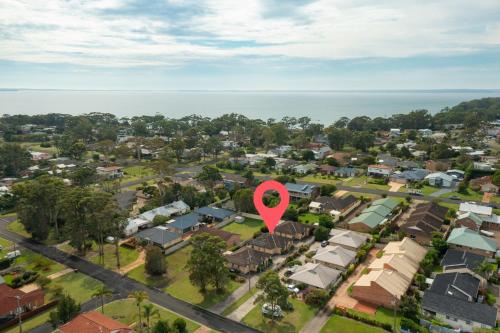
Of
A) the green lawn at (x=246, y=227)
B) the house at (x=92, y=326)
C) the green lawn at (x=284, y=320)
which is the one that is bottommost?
the green lawn at (x=284, y=320)

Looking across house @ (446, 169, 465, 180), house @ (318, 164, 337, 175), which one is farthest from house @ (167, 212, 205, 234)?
house @ (446, 169, 465, 180)

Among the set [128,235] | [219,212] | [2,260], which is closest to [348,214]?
[219,212]

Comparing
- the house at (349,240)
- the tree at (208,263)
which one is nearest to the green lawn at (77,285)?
the tree at (208,263)

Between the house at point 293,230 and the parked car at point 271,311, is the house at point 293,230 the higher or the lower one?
the higher one

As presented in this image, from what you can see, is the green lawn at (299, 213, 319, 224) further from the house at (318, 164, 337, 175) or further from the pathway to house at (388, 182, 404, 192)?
the house at (318, 164, 337, 175)

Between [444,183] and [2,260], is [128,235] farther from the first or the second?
[444,183]

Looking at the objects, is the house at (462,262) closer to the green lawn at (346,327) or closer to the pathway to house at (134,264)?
the green lawn at (346,327)
